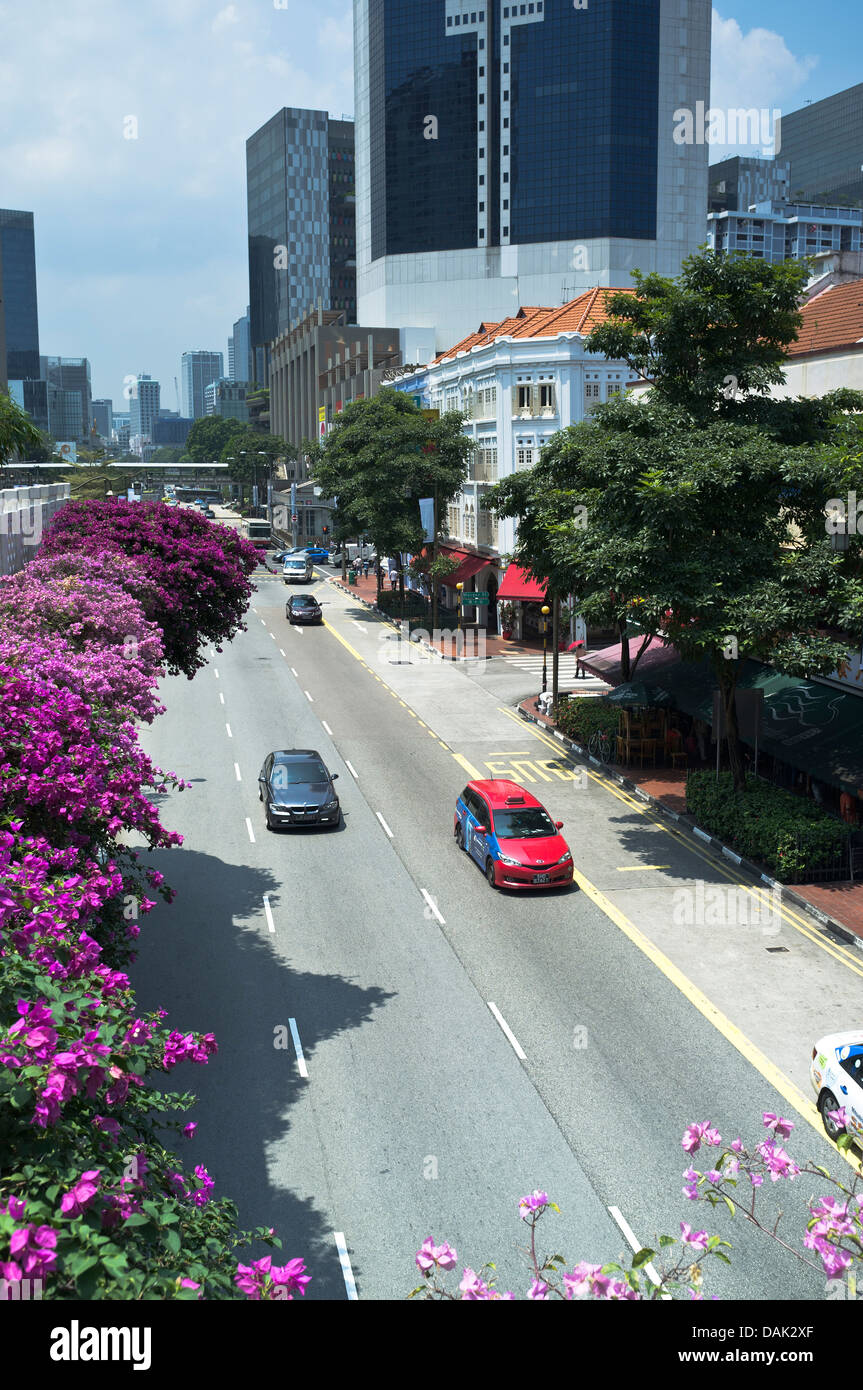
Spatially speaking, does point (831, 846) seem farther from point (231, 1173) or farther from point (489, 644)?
point (489, 644)

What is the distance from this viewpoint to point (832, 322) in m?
32.5

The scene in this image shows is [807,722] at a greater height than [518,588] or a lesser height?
lesser

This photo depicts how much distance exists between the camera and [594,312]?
55.8 m

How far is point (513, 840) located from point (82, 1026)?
641 inches

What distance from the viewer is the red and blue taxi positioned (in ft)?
74.6

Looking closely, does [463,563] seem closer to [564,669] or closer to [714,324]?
[564,669]

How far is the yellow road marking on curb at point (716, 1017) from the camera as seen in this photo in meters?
14.6

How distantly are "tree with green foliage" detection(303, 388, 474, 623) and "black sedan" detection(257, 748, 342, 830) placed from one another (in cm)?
3334

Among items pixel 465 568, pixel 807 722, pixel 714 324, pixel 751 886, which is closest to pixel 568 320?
pixel 465 568

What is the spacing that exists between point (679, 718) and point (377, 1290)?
25.2 m

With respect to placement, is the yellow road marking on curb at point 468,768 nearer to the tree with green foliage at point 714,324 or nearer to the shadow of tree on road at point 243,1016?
the shadow of tree on road at point 243,1016

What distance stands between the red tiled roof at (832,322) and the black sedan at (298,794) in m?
16.5
